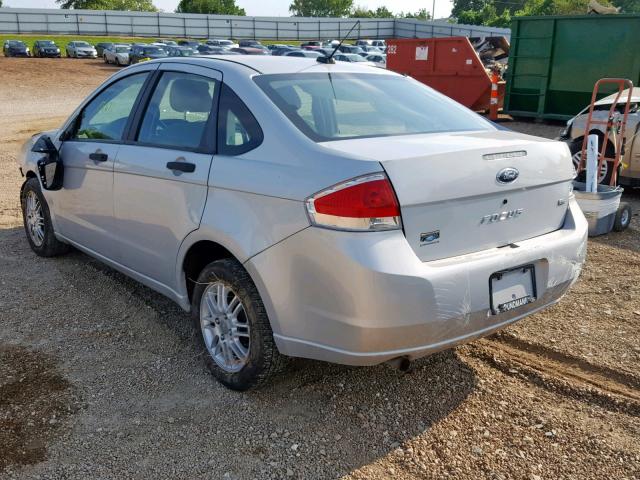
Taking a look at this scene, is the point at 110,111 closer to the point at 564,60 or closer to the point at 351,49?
the point at 564,60

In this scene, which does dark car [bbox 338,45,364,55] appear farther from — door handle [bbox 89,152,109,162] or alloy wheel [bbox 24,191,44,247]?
door handle [bbox 89,152,109,162]

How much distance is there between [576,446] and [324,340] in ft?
4.22

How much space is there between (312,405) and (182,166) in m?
1.48

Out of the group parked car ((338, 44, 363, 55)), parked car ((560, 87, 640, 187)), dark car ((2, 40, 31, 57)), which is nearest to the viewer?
parked car ((560, 87, 640, 187))

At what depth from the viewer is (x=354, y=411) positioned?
11.0ft

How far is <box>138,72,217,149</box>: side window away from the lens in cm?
368

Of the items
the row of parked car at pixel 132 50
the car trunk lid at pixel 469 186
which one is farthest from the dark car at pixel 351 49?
the car trunk lid at pixel 469 186

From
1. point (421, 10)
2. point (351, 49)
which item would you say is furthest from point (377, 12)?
point (351, 49)

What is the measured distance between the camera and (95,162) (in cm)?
443

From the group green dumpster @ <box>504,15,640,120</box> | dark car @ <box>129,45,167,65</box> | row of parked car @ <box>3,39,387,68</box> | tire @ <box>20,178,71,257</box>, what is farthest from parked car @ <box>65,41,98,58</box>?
tire @ <box>20,178,71,257</box>

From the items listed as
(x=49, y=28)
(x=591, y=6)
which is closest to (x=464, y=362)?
(x=591, y=6)

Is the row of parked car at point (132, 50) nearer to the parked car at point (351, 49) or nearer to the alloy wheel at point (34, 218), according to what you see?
the parked car at point (351, 49)

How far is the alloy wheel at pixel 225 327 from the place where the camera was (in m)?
3.45

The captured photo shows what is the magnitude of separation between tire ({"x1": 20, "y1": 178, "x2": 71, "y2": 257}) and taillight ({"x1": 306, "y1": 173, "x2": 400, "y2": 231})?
3.49 meters
